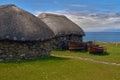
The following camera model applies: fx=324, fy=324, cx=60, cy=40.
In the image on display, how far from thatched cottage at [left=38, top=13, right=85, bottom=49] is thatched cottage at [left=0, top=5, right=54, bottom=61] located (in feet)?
39.9

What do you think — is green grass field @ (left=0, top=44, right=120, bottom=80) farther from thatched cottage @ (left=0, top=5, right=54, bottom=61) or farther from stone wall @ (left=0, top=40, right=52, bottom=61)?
thatched cottage @ (left=0, top=5, right=54, bottom=61)

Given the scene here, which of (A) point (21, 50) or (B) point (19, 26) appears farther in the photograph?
(B) point (19, 26)

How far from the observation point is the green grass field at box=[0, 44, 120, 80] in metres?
23.3

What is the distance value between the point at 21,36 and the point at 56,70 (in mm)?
6481

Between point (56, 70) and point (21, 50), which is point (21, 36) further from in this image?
point (56, 70)

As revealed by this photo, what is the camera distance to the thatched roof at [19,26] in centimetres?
3058

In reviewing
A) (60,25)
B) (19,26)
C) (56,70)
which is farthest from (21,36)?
(60,25)

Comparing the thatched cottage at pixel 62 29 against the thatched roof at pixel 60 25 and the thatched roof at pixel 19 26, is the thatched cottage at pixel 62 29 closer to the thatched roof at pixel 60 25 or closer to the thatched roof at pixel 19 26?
the thatched roof at pixel 60 25

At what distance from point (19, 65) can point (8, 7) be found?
29.0ft

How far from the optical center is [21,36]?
30750mm

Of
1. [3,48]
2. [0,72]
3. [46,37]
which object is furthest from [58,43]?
[0,72]

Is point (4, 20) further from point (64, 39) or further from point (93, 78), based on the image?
point (64, 39)

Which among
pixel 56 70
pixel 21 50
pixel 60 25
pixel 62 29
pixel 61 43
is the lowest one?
pixel 56 70

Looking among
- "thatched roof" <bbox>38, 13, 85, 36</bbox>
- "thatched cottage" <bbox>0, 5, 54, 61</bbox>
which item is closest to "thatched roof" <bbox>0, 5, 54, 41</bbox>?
"thatched cottage" <bbox>0, 5, 54, 61</bbox>
